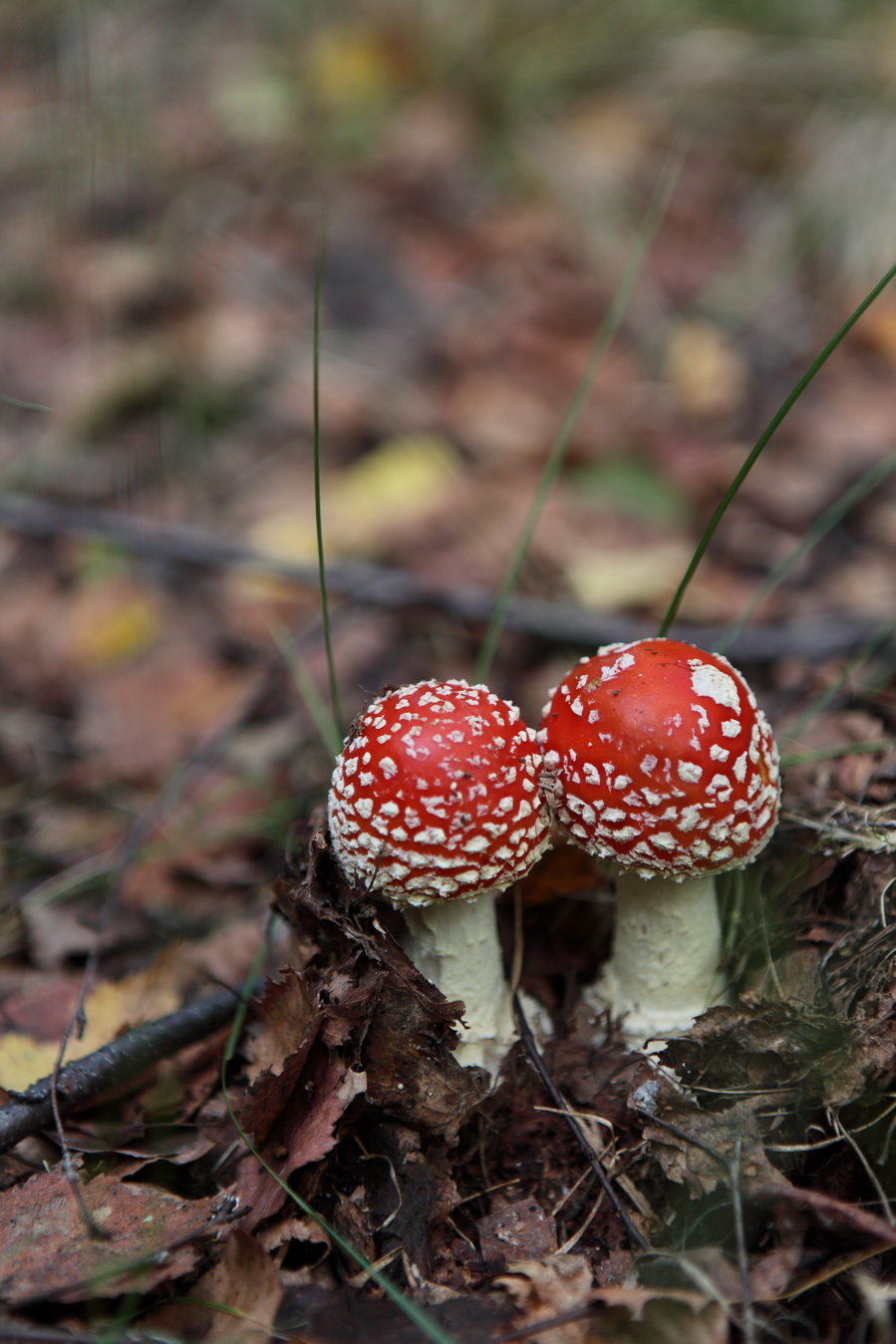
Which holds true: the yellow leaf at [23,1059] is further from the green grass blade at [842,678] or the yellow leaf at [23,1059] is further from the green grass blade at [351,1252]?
the green grass blade at [842,678]

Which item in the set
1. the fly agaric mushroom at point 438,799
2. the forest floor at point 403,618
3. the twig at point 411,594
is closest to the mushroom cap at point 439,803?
the fly agaric mushroom at point 438,799

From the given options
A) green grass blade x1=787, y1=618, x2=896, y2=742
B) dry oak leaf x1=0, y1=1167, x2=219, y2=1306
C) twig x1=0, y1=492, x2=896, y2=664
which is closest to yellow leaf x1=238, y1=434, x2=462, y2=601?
twig x1=0, y1=492, x2=896, y2=664

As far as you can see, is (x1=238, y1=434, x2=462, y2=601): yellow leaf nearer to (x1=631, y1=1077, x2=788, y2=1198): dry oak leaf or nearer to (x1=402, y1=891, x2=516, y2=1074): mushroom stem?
(x1=402, y1=891, x2=516, y2=1074): mushroom stem

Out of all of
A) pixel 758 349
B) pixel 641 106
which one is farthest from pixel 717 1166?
pixel 641 106

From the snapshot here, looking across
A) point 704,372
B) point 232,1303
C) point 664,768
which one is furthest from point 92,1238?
point 704,372

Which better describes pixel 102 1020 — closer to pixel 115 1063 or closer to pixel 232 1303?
pixel 115 1063

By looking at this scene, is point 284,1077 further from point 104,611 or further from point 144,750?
point 104,611
